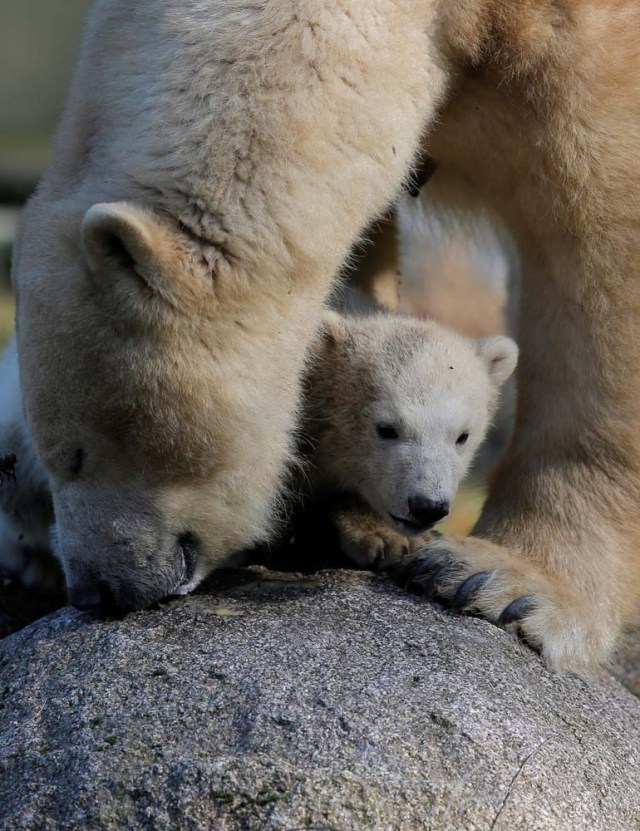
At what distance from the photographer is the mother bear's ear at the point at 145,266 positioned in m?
2.39

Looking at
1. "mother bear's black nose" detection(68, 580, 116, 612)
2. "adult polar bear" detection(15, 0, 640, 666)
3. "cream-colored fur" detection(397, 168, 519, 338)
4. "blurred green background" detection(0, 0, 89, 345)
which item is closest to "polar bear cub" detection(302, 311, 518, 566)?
"adult polar bear" detection(15, 0, 640, 666)

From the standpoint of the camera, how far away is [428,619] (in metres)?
2.81

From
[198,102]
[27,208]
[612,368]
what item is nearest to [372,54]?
[198,102]

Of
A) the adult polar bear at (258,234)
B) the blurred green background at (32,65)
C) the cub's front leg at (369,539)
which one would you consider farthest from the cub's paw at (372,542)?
the blurred green background at (32,65)

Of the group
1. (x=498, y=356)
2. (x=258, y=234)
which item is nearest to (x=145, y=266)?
(x=258, y=234)

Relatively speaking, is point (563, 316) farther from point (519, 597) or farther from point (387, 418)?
point (519, 597)

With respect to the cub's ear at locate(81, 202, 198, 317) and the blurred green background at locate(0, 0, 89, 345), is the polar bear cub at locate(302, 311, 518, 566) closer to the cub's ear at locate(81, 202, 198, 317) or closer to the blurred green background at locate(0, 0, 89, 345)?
the cub's ear at locate(81, 202, 198, 317)

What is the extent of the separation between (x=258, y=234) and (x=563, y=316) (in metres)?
1.04

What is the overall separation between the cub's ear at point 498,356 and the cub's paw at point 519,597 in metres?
0.47

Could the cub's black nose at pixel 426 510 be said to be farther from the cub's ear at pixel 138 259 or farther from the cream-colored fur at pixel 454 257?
the cream-colored fur at pixel 454 257

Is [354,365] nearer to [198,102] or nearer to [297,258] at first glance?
[297,258]

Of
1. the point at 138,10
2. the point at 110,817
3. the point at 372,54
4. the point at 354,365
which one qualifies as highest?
the point at 372,54

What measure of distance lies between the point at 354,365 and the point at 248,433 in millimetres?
512

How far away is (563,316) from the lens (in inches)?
126
